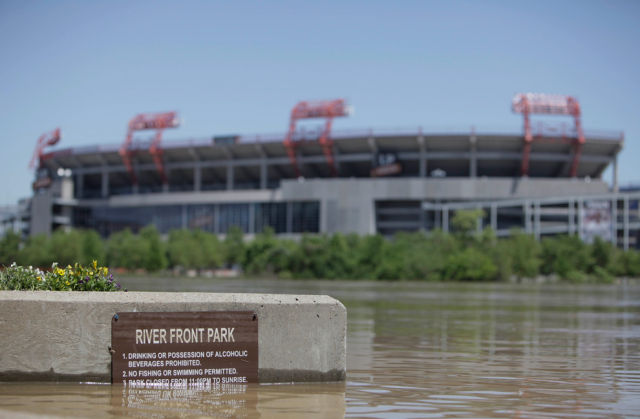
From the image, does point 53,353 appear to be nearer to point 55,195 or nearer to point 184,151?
point 184,151

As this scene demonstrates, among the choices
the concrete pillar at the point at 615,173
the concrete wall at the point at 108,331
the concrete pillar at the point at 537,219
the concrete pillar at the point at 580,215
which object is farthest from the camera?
the concrete pillar at the point at 615,173

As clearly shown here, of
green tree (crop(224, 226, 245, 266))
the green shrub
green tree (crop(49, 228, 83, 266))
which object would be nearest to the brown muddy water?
the green shrub

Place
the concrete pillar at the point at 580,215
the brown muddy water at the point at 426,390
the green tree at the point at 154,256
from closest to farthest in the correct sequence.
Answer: the brown muddy water at the point at 426,390
the green tree at the point at 154,256
the concrete pillar at the point at 580,215

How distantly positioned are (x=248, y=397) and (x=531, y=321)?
1724 centimetres

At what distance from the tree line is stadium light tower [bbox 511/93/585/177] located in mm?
13440

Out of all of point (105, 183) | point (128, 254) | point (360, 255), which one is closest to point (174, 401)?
point (360, 255)

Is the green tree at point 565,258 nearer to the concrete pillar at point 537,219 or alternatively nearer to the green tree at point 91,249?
the concrete pillar at point 537,219

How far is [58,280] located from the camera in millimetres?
12031

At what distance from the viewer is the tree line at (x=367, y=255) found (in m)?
83.3

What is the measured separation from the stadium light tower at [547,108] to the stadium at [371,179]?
18 cm

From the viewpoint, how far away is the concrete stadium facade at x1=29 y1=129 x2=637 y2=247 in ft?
351

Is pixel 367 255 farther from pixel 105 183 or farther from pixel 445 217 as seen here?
pixel 105 183

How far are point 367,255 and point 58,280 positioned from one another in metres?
77.5

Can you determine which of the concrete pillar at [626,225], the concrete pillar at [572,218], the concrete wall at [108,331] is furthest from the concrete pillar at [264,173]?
the concrete wall at [108,331]
